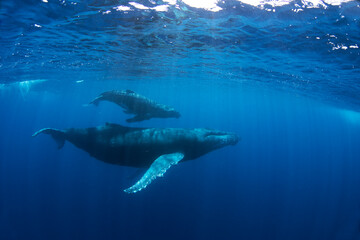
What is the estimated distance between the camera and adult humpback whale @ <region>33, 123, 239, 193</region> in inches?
322

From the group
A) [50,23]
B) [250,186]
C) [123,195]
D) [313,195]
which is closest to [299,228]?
[250,186]

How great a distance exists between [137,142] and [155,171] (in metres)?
1.95

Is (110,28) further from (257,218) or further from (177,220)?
(257,218)

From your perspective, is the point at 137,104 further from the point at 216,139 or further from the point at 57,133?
the point at 216,139

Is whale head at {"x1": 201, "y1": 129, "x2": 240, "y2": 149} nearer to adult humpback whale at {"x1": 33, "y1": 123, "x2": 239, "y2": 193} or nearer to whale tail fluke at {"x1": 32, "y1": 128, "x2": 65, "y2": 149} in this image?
adult humpback whale at {"x1": 33, "y1": 123, "x2": 239, "y2": 193}

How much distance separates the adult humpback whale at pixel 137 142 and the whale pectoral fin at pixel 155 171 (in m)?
0.25

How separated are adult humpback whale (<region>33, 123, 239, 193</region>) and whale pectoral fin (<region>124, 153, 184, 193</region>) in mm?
248

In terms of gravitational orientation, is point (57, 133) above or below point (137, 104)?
below

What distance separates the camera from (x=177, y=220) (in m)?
16.5

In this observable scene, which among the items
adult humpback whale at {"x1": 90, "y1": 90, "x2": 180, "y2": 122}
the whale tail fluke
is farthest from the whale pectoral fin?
the whale tail fluke

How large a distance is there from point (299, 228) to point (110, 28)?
69.0 feet

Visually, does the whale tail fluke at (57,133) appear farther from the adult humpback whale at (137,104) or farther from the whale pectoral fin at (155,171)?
the whale pectoral fin at (155,171)

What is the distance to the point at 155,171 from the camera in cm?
653

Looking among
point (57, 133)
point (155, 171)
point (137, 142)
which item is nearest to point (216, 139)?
point (137, 142)
